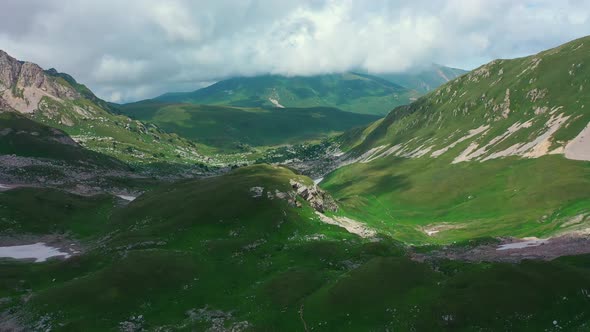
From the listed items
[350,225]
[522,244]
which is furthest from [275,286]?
[350,225]

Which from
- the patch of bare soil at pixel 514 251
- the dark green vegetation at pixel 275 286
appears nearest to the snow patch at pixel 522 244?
the patch of bare soil at pixel 514 251

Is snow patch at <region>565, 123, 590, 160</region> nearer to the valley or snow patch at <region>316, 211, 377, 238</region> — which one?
the valley

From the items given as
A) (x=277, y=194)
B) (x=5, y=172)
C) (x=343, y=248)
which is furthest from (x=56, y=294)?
(x=5, y=172)

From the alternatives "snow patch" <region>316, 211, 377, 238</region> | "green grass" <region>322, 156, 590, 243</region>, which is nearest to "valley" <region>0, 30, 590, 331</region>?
"green grass" <region>322, 156, 590, 243</region>

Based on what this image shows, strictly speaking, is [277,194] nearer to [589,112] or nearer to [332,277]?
[332,277]

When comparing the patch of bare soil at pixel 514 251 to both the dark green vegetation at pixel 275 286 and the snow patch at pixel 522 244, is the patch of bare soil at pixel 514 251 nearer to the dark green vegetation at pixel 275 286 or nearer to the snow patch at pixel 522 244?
the snow patch at pixel 522 244
